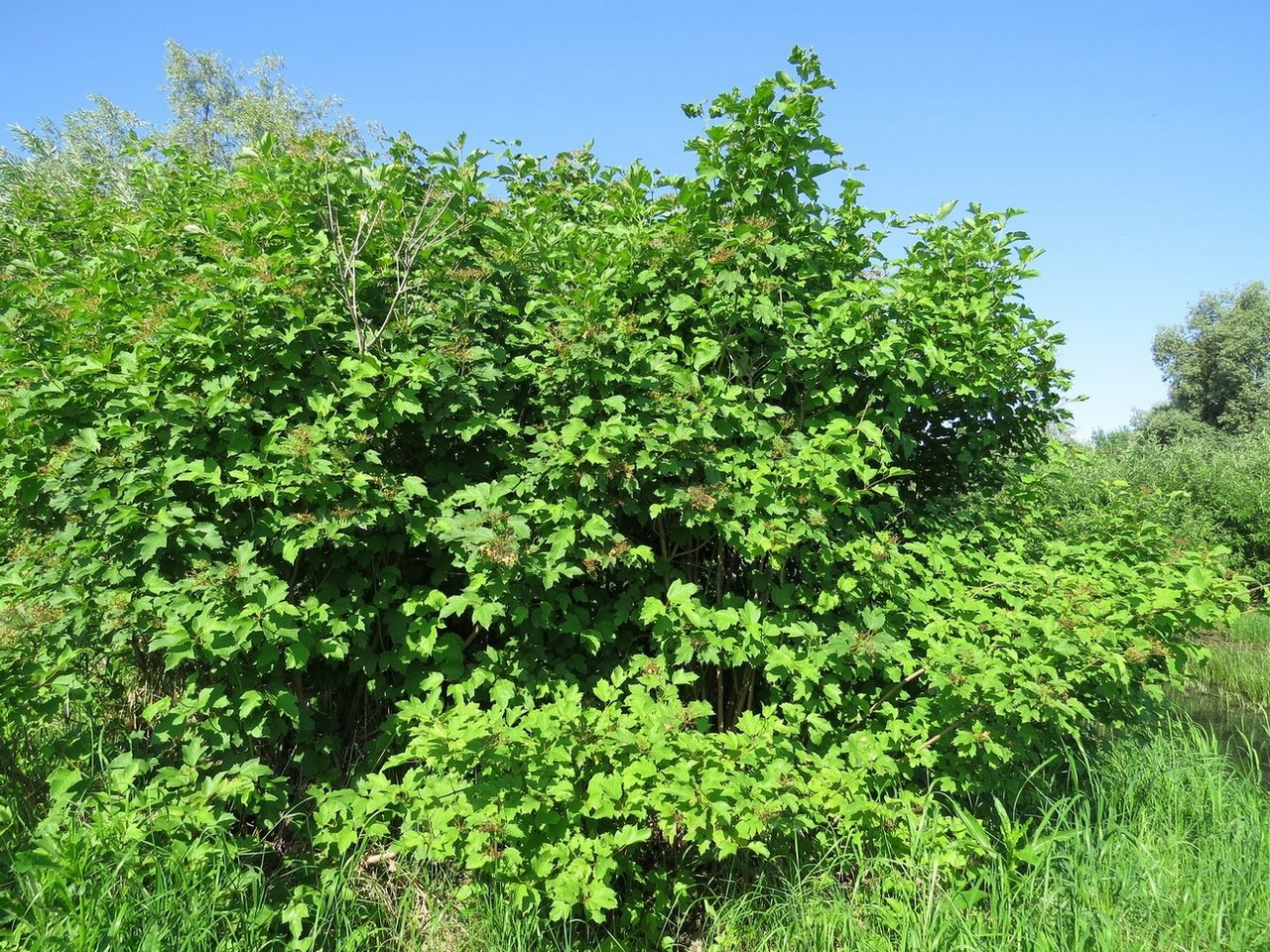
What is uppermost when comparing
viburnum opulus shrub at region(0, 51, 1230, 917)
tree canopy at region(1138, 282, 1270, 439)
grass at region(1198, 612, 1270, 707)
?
tree canopy at region(1138, 282, 1270, 439)

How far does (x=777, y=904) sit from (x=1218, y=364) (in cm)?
4062

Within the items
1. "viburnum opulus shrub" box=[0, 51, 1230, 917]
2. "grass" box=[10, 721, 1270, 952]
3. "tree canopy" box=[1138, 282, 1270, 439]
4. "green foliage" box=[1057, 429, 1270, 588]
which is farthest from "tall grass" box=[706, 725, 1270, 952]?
"tree canopy" box=[1138, 282, 1270, 439]

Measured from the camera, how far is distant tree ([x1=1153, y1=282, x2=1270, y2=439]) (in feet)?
109

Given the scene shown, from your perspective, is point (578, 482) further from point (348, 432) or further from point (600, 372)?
point (348, 432)

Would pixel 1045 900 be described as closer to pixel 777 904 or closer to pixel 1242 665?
pixel 777 904

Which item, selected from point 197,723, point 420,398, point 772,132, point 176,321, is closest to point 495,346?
point 420,398

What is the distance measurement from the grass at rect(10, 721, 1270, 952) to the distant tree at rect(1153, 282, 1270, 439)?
118 feet

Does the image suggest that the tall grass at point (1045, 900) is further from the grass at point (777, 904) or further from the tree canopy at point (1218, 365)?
the tree canopy at point (1218, 365)

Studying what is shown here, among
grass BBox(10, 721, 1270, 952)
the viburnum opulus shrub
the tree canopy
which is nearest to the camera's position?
grass BBox(10, 721, 1270, 952)

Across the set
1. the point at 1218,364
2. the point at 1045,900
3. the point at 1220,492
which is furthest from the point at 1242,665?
the point at 1218,364

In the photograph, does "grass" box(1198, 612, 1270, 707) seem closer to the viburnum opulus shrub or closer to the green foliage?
the green foliage

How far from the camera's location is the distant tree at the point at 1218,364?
33125 mm

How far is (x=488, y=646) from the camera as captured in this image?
3494mm

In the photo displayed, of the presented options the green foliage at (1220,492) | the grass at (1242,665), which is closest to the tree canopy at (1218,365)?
the green foliage at (1220,492)
